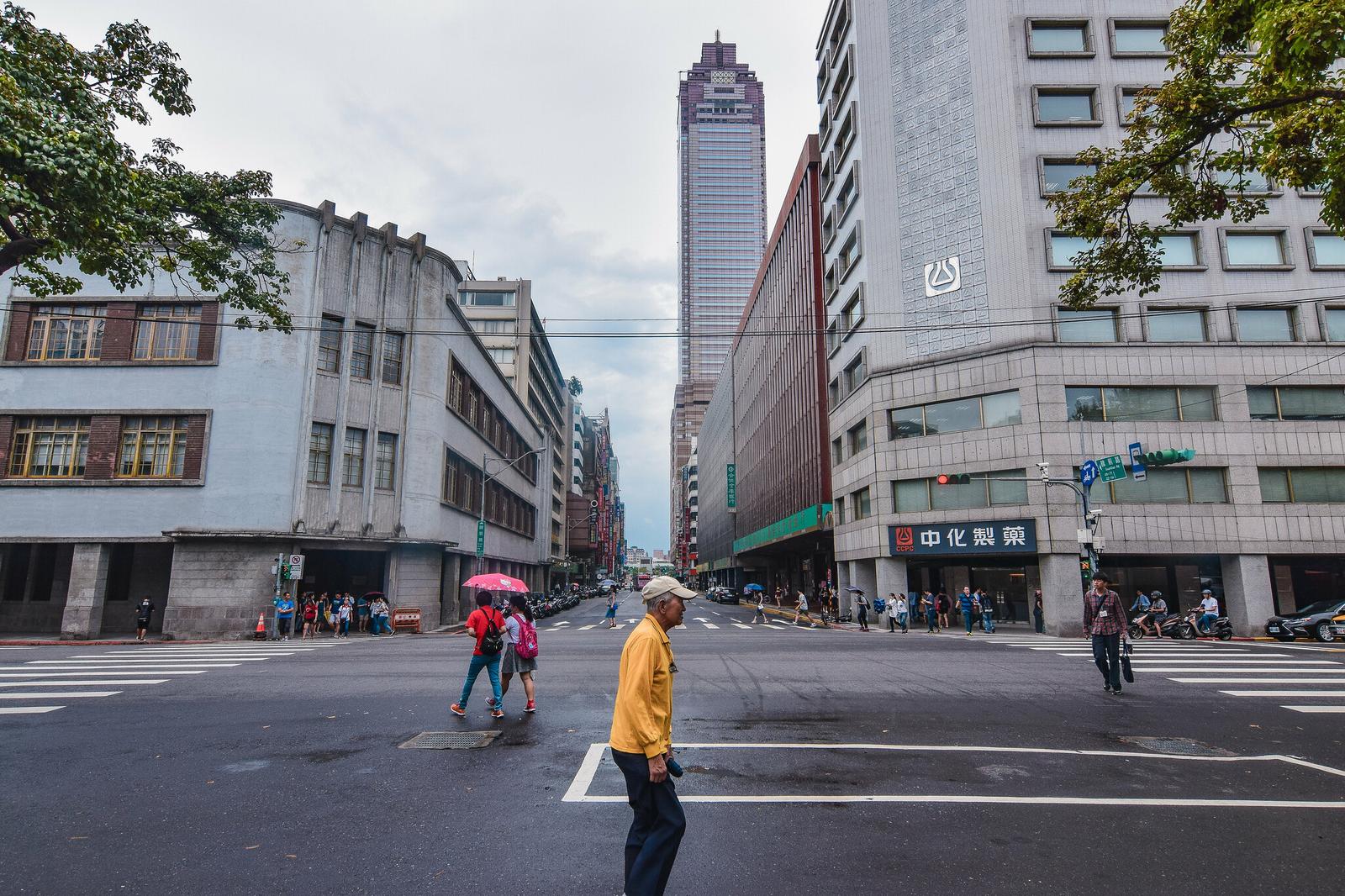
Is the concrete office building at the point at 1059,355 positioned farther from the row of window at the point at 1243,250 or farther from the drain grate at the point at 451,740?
the drain grate at the point at 451,740

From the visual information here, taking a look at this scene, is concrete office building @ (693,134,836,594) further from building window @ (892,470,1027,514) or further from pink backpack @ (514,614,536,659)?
pink backpack @ (514,614,536,659)

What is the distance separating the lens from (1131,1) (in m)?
31.2

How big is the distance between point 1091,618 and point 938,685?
291cm

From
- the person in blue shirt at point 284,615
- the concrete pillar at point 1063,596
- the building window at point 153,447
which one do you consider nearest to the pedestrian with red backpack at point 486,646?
A: the person in blue shirt at point 284,615

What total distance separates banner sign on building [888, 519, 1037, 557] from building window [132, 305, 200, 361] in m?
30.9

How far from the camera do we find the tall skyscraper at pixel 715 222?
189625 millimetres

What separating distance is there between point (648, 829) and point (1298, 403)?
116 ft

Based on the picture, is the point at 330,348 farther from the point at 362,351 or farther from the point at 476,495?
the point at 476,495

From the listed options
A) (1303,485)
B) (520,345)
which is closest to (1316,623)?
(1303,485)

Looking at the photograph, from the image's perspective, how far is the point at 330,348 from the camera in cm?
2886

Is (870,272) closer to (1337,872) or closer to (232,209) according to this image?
(232,209)

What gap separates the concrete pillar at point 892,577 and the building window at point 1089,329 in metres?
12.1

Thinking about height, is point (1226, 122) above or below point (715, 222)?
below

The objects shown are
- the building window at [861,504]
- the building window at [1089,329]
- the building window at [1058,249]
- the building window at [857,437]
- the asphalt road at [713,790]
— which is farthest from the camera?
the building window at [857,437]
